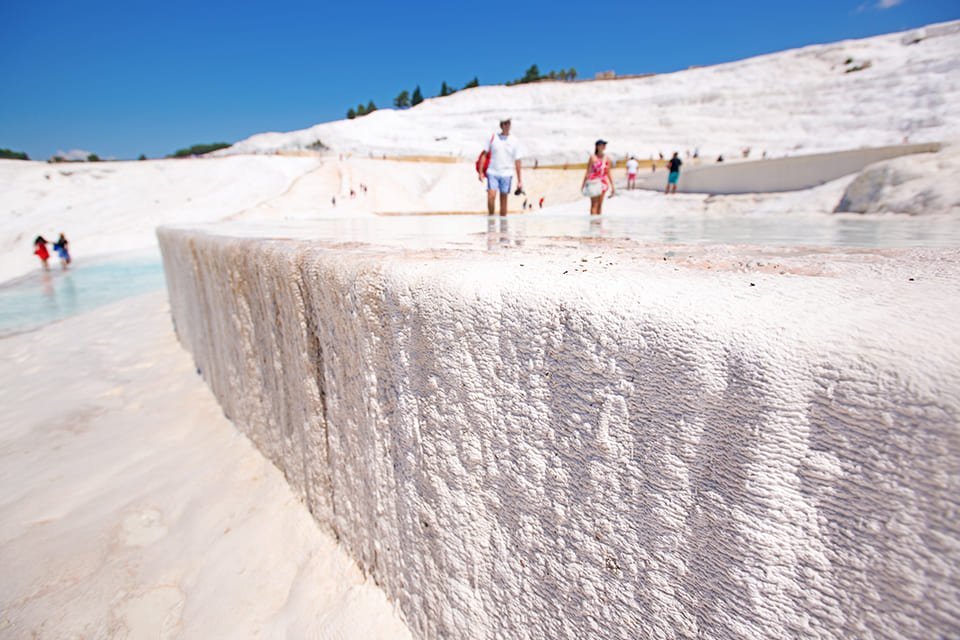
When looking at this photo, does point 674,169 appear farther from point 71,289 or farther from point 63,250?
point 63,250

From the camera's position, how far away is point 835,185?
10.5 metres

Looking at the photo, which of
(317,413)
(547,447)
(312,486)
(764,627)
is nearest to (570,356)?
(547,447)

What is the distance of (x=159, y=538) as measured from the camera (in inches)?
83.7

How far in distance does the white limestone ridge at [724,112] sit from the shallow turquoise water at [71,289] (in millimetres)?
31337

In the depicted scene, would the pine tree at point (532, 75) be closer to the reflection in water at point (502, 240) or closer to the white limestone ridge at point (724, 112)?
the white limestone ridge at point (724, 112)

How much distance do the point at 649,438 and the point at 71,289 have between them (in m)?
15.4

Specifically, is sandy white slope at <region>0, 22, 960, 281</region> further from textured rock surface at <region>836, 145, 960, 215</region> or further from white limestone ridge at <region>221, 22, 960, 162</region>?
white limestone ridge at <region>221, 22, 960, 162</region>

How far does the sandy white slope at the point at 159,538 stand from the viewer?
1707 mm

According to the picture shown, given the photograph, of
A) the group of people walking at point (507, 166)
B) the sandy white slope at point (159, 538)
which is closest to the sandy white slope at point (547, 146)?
the group of people walking at point (507, 166)

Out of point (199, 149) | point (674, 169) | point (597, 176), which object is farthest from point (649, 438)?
point (199, 149)

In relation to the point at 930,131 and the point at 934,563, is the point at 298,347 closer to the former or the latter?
the point at 934,563

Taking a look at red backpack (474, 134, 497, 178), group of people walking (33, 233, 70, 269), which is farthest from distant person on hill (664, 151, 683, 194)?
group of people walking (33, 233, 70, 269)

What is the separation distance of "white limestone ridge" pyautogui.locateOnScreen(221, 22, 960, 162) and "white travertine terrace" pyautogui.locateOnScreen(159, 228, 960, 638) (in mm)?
37911

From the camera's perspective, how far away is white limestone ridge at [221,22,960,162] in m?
34.1
